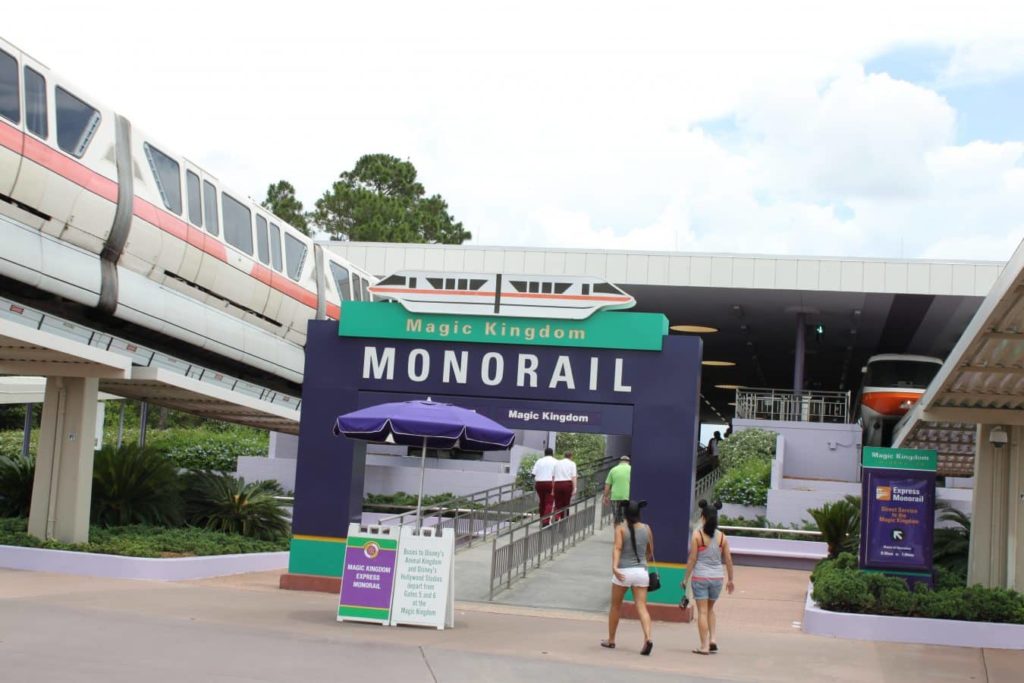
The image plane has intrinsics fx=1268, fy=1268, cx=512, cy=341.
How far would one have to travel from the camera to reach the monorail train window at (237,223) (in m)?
22.4

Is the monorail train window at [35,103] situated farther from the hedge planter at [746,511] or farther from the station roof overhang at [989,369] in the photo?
the hedge planter at [746,511]

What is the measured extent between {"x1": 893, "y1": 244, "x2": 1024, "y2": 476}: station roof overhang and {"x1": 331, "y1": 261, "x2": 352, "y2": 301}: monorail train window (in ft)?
42.7

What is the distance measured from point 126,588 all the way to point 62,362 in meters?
4.14

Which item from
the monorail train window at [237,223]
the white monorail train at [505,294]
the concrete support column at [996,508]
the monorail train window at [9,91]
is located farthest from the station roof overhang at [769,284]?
the monorail train window at [9,91]

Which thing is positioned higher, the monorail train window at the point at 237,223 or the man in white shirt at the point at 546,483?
the monorail train window at the point at 237,223

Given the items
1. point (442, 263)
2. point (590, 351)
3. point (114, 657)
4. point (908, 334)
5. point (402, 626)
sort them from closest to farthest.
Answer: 1. point (114, 657)
2. point (402, 626)
3. point (590, 351)
4. point (442, 263)
5. point (908, 334)

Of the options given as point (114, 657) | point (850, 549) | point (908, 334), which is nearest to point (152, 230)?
point (114, 657)

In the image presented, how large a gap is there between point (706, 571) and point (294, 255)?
15003 millimetres

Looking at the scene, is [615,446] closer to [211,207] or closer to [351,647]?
[211,207]

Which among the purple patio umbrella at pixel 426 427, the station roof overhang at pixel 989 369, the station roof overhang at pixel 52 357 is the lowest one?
the purple patio umbrella at pixel 426 427

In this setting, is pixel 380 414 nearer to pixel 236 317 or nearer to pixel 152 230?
pixel 152 230

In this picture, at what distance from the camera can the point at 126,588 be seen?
15211 millimetres

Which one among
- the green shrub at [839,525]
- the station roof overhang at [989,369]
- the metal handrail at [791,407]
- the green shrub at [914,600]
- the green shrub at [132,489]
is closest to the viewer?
the station roof overhang at [989,369]

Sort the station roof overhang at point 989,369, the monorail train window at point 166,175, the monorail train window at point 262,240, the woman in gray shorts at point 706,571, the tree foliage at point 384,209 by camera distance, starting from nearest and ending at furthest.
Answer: the station roof overhang at point 989,369
the woman in gray shorts at point 706,571
the monorail train window at point 166,175
the monorail train window at point 262,240
the tree foliage at point 384,209
